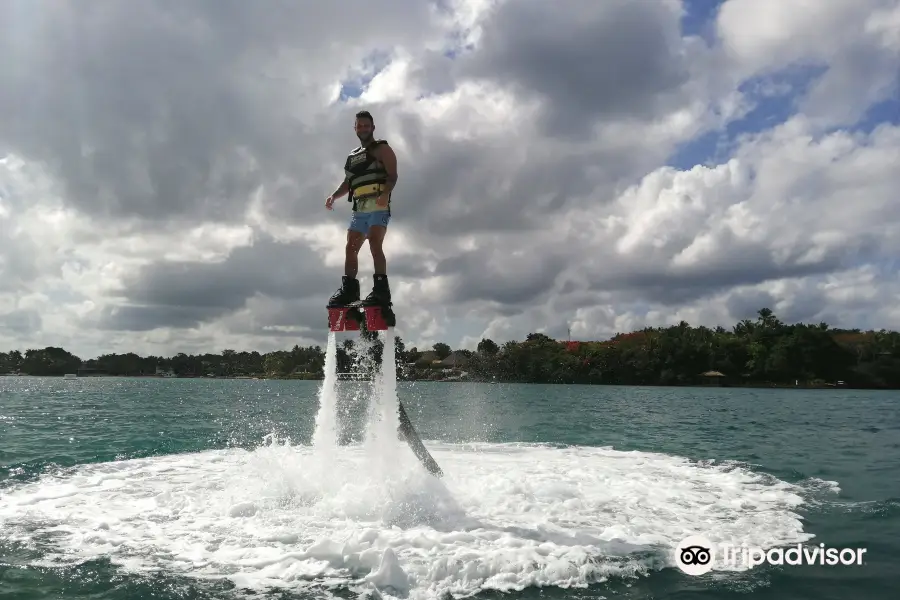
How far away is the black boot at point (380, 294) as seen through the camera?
37.4 ft

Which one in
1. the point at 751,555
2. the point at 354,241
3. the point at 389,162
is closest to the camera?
the point at 751,555

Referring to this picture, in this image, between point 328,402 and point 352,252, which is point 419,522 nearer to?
point 328,402

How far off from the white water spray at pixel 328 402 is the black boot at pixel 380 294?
3.53ft

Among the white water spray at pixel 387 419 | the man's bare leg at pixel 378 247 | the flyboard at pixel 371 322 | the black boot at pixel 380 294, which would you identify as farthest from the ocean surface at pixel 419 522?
the man's bare leg at pixel 378 247

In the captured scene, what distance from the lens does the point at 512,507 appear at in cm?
1069

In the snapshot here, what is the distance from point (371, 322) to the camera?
37.5 feet

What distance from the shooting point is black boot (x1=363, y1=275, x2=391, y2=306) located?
37.4ft

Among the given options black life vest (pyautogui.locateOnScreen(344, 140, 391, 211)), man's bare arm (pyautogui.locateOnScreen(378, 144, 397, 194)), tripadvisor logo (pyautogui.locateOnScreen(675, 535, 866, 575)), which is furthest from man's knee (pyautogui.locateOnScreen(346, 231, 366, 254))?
tripadvisor logo (pyautogui.locateOnScreen(675, 535, 866, 575))

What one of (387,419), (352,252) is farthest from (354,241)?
(387,419)

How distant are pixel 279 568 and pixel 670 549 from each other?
5094 millimetres

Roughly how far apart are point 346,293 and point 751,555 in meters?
7.61

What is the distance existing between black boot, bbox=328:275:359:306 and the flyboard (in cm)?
8

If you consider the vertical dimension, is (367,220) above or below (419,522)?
above

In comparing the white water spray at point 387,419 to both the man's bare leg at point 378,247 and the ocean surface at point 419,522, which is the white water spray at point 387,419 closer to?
the ocean surface at point 419,522
